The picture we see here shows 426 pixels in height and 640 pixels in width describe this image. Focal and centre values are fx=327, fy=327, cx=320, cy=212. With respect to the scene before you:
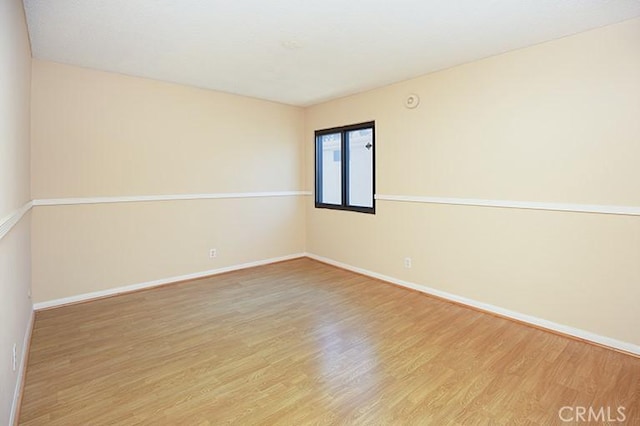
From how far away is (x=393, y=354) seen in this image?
236 centimetres

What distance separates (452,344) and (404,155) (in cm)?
209

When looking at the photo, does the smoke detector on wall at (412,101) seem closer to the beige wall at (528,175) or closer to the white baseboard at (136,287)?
the beige wall at (528,175)

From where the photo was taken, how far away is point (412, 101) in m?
3.60

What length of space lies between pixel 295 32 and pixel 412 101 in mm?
1645

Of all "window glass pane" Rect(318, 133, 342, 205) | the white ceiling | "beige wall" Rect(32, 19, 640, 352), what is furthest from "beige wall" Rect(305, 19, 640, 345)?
"window glass pane" Rect(318, 133, 342, 205)

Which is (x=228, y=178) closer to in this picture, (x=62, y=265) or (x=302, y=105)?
(x=302, y=105)

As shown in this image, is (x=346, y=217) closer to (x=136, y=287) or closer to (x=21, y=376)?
(x=136, y=287)

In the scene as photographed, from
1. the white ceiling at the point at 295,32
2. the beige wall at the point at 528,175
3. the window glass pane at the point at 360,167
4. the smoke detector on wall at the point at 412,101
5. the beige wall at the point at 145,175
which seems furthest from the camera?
the window glass pane at the point at 360,167

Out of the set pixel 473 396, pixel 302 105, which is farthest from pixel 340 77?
pixel 473 396

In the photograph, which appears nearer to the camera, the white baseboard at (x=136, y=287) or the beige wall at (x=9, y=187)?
the beige wall at (x=9, y=187)

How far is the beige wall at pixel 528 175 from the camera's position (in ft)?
7.81

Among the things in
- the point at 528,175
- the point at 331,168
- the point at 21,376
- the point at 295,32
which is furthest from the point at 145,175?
the point at 528,175

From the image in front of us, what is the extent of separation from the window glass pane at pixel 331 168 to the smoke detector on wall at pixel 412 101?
4.04 feet

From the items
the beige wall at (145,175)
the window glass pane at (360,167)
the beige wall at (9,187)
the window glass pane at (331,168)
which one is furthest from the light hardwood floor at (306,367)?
the window glass pane at (331,168)
